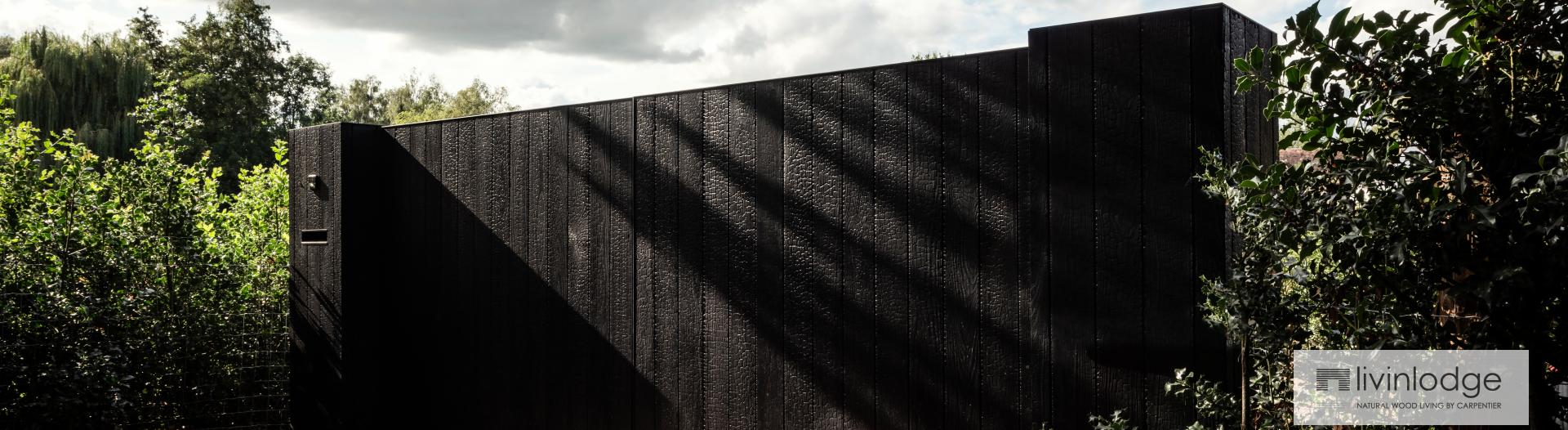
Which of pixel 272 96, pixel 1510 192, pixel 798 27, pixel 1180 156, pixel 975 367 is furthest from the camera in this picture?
pixel 272 96

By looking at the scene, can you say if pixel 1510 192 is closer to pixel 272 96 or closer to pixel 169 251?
pixel 169 251

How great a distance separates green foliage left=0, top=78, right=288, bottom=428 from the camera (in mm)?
3689

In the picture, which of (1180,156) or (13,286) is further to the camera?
(13,286)

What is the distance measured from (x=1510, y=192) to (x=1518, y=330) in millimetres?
234

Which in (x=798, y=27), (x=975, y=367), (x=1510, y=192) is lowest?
(x=975, y=367)

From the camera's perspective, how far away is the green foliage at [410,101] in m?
30.8

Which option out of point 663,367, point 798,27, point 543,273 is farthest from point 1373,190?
point 798,27

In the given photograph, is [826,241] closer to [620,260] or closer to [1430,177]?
[620,260]

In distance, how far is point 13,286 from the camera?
12.3ft

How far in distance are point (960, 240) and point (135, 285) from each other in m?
3.68

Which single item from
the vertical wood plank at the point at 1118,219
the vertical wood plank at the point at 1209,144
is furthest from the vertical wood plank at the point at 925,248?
the vertical wood plank at the point at 1209,144

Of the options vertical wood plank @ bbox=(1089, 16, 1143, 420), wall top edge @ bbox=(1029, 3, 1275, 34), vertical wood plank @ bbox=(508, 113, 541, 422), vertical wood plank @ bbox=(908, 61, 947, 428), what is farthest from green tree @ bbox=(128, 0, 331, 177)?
vertical wood plank @ bbox=(1089, 16, 1143, 420)

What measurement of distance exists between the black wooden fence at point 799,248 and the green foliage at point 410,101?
27295mm

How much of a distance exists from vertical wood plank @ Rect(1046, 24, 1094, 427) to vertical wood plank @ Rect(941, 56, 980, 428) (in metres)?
0.26
